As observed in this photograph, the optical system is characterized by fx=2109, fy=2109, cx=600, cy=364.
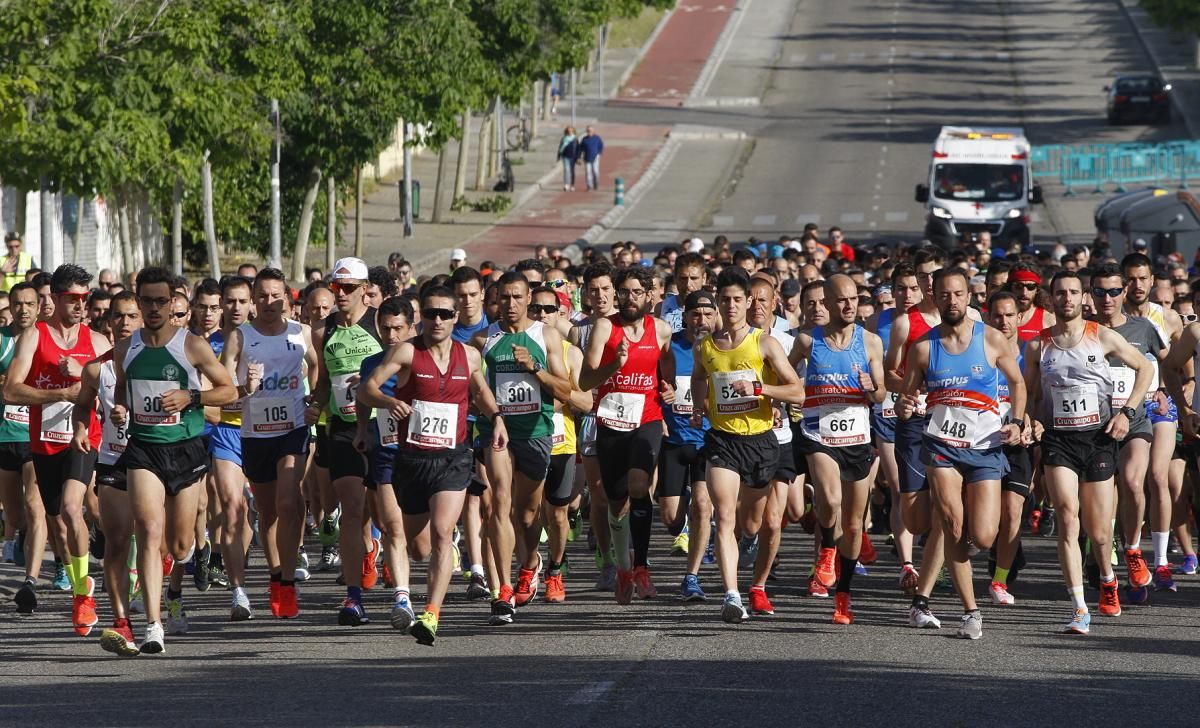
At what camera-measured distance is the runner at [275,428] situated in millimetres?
12094

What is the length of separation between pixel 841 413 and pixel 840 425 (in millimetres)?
70

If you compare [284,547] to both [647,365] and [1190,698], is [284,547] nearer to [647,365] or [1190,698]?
[647,365]

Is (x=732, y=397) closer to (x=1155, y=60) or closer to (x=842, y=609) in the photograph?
(x=842, y=609)

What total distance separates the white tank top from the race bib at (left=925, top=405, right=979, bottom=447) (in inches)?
143

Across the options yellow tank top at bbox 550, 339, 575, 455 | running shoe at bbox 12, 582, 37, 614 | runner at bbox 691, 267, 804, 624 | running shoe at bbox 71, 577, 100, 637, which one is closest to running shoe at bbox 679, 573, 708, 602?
runner at bbox 691, 267, 804, 624

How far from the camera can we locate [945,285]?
450 inches

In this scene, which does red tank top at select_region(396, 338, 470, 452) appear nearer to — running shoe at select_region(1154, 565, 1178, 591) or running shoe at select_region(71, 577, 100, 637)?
running shoe at select_region(71, 577, 100, 637)

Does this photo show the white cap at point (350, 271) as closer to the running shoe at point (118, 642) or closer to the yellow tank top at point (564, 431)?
the yellow tank top at point (564, 431)

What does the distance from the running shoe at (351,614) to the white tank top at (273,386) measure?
1.09 m

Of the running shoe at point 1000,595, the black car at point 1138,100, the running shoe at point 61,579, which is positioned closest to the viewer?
the running shoe at point 1000,595

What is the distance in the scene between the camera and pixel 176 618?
11.7 m

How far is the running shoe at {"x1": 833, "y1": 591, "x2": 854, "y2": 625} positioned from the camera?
11.8 m

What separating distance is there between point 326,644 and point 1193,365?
19.2ft

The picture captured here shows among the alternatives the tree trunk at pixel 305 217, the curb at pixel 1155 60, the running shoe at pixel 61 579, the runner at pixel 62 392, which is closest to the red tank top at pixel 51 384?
the runner at pixel 62 392
